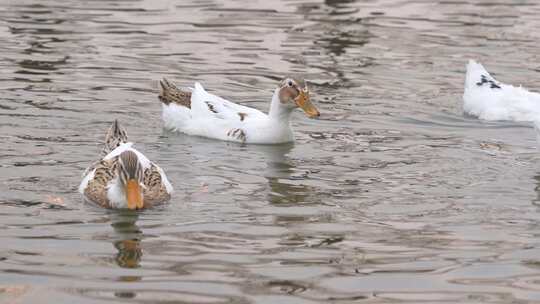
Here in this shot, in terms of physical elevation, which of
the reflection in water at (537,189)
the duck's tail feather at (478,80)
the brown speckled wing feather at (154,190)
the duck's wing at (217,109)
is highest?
the duck's tail feather at (478,80)

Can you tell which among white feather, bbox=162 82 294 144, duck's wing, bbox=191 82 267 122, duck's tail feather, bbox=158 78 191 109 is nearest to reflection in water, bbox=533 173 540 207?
white feather, bbox=162 82 294 144

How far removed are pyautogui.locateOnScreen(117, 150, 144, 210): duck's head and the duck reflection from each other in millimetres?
120

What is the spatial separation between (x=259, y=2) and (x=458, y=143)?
10.6 m

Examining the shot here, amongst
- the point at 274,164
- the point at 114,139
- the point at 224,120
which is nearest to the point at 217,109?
the point at 224,120

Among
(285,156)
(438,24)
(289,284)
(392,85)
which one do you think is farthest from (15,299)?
(438,24)

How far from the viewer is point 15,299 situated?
8602 millimetres

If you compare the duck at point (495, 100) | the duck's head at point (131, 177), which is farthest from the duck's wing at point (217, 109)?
the duck's head at point (131, 177)

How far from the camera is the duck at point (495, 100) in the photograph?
625 inches

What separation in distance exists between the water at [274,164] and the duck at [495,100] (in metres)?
0.23

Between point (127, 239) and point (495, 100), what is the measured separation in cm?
739

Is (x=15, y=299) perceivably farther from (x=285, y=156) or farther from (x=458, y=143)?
(x=458, y=143)

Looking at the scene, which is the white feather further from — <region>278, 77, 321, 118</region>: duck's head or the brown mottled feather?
the brown mottled feather

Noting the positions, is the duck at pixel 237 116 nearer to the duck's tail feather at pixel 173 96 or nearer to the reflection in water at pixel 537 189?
the duck's tail feather at pixel 173 96

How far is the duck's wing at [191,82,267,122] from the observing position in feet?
48.5
